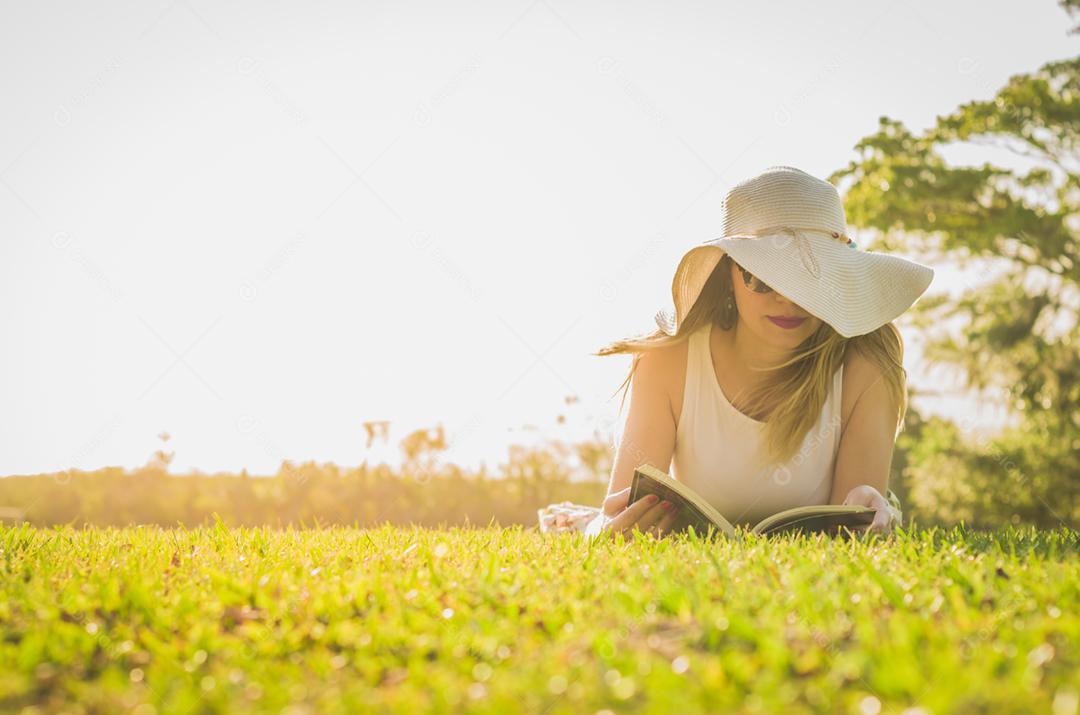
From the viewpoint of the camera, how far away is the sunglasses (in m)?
3.64

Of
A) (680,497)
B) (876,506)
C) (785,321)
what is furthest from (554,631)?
(785,321)

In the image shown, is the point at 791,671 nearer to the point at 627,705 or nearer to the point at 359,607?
the point at 627,705

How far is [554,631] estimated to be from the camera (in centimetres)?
187

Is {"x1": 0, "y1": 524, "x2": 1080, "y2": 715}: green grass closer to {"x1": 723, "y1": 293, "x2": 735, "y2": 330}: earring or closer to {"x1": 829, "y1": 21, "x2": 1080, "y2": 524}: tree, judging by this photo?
{"x1": 723, "y1": 293, "x2": 735, "y2": 330}: earring

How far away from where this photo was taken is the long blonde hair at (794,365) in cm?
404

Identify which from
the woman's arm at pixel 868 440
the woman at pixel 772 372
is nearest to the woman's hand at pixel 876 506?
the woman at pixel 772 372

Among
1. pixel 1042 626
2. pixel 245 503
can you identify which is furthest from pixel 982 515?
pixel 1042 626

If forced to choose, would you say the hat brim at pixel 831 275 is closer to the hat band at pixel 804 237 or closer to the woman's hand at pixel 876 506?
the hat band at pixel 804 237

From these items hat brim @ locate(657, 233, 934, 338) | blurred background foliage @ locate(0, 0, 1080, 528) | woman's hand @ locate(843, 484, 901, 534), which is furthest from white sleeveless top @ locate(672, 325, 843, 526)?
blurred background foliage @ locate(0, 0, 1080, 528)

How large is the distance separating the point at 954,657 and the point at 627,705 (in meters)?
0.64

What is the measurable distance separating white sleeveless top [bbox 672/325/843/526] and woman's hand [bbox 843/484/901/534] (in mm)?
504

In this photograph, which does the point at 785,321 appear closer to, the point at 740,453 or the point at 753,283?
the point at 753,283

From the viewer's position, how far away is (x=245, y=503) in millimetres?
8148

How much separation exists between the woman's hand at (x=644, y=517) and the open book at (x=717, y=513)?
33 mm
